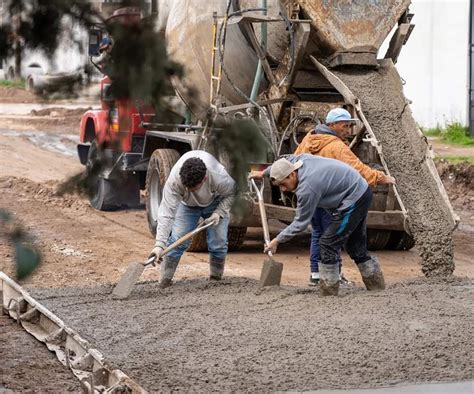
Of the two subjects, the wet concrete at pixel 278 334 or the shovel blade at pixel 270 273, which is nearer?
the wet concrete at pixel 278 334

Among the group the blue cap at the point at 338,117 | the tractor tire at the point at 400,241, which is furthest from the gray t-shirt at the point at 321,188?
the tractor tire at the point at 400,241

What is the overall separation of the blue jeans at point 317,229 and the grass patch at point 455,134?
34.7 feet

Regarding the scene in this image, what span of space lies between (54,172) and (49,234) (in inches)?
236

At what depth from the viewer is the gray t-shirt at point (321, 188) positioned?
27.4 ft

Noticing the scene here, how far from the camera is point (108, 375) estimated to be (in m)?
6.61

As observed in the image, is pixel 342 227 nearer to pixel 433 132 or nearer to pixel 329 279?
pixel 329 279

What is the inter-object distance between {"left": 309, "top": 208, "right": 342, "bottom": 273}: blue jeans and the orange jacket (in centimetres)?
50

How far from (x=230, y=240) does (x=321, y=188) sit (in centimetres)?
390

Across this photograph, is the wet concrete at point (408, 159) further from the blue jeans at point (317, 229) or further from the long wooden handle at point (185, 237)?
the long wooden handle at point (185, 237)

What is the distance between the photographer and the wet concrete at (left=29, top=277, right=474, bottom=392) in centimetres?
669

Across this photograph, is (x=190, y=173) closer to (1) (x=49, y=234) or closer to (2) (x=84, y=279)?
(2) (x=84, y=279)

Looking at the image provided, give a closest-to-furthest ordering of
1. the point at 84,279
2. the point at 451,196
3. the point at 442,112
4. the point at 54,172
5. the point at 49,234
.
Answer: the point at 84,279 → the point at 49,234 → the point at 451,196 → the point at 54,172 → the point at 442,112

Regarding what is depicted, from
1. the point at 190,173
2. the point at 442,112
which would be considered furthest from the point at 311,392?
the point at 442,112

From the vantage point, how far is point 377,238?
40.7 ft
